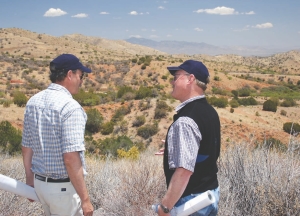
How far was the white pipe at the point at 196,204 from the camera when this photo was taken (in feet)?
8.13

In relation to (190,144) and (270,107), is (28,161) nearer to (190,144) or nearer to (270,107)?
(190,144)

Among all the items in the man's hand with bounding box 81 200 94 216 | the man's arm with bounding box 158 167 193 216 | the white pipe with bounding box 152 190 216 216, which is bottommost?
the man's hand with bounding box 81 200 94 216

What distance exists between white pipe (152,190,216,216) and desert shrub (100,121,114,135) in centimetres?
1973

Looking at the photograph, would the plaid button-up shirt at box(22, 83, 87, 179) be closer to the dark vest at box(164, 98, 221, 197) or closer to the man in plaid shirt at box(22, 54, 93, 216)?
the man in plaid shirt at box(22, 54, 93, 216)

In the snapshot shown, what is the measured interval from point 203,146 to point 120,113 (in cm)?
2203

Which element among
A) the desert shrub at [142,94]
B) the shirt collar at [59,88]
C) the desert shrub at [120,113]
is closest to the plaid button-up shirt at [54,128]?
the shirt collar at [59,88]

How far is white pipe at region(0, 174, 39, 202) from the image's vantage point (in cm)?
290

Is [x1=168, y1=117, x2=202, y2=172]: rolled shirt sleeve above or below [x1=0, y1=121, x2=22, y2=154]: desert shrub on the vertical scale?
above

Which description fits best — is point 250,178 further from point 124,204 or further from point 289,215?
point 124,204

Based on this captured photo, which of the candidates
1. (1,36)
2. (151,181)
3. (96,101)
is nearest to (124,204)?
(151,181)

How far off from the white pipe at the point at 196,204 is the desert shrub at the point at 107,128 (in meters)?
19.7

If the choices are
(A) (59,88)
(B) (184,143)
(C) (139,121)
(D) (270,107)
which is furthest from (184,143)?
(D) (270,107)

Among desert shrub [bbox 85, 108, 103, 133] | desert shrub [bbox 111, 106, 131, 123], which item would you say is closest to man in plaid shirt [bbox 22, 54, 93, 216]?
desert shrub [bbox 85, 108, 103, 133]

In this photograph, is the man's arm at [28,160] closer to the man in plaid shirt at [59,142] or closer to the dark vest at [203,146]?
the man in plaid shirt at [59,142]
